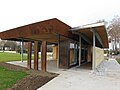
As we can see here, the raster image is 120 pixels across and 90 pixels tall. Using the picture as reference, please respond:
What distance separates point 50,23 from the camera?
1155 centimetres

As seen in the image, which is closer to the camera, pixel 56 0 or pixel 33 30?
pixel 33 30

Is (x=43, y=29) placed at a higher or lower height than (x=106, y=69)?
higher

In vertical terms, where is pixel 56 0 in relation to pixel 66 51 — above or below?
above

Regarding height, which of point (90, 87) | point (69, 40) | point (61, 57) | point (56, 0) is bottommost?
point (90, 87)

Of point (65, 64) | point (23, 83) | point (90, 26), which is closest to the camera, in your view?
point (23, 83)

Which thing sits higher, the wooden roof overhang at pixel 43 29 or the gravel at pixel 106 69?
the wooden roof overhang at pixel 43 29

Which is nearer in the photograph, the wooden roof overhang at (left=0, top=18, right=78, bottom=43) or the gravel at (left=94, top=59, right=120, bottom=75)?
the wooden roof overhang at (left=0, top=18, right=78, bottom=43)

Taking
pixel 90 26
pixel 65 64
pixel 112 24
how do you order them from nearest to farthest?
pixel 90 26
pixel 65 64
pixel 112 24

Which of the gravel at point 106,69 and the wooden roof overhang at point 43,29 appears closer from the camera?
the wooden roof overhang at point 43,29

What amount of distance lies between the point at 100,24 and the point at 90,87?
5.07 metres

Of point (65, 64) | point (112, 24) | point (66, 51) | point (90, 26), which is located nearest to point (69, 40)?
point (66, 51)

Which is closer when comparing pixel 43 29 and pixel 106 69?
pixel 43 29

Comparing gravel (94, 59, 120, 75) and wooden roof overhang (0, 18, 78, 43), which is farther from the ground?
wooden roof overhang (0, 18, 78, 43)

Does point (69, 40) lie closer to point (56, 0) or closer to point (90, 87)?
point (56, 0)
